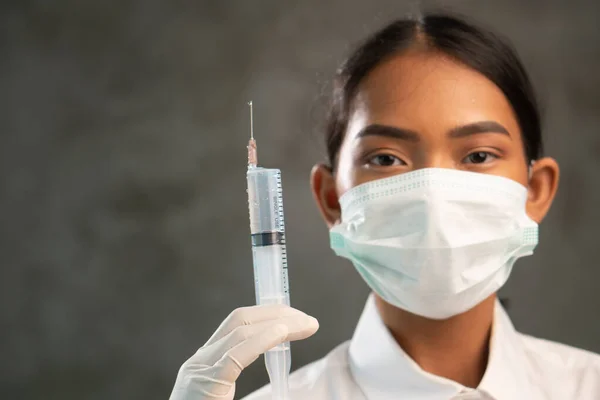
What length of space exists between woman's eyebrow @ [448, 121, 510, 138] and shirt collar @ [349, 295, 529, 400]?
14.5 inches

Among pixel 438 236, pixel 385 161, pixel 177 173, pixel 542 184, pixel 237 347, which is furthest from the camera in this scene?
pixel 177 173

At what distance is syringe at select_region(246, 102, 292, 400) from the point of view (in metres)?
1.03

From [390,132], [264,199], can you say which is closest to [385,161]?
[390,132]

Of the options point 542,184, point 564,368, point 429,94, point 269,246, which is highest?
point 429,94

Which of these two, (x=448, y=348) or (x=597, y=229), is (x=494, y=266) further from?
(x=597, y=229)

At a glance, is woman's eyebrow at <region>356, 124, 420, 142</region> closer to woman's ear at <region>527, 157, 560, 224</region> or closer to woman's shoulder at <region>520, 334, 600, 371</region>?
woman's ear at <region>527, 157, 560, 224</region>

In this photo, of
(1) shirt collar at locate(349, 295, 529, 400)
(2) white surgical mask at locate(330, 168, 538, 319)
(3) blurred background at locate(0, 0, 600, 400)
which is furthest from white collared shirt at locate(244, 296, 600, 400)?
(3) blurred background at locate(0, 0, 600, 400)

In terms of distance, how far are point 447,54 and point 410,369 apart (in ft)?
1.93

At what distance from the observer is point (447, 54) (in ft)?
4.35

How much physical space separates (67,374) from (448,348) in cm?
85

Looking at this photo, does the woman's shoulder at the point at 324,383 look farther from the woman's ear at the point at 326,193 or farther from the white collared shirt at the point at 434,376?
the woman's ear at the point at 326,193

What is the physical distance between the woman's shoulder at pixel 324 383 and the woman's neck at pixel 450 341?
0.45 feet

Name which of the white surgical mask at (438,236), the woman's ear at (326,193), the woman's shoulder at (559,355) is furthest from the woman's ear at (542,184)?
the woman's ear at (326,193)

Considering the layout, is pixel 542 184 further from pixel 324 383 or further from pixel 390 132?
pixel 324 383
